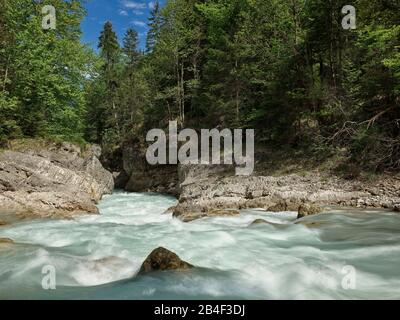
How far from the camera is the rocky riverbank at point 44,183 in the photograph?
1550cm

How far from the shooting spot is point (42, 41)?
910 inches

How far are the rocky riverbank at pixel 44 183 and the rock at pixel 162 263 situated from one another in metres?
8.76

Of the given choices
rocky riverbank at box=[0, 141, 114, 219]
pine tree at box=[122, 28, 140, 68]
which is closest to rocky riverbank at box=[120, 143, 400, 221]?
rocky riverbank at box=[0, 141, 114, 219]

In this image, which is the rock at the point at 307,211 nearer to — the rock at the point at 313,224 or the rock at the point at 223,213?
the rock at the point at 313,224

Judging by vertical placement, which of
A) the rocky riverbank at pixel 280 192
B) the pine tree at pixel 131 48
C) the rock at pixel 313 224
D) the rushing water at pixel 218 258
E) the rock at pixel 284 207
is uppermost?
the pine tree at pixel 131 48

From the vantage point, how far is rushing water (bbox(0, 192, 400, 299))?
6.47 metres

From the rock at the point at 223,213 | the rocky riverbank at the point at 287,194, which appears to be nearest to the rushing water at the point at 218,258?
→ the rock at the point at 223,213

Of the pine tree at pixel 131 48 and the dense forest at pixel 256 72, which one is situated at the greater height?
the pine tree at pixel 131 48

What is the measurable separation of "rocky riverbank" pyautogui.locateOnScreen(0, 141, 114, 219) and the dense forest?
5.97 ft

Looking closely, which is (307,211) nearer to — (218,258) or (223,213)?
(223,213)

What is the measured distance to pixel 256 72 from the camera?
24516mm

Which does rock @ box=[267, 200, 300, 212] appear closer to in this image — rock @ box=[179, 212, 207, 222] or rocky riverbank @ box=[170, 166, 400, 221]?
rocky riverbank @ box=[170, 166, 400, 221]

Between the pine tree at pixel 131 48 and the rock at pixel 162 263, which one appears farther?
Answer: the pine tree at pixel 131 48

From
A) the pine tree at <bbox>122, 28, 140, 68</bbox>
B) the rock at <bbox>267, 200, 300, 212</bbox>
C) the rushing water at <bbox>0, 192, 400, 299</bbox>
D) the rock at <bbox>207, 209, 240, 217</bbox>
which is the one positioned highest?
the pine tree at <bbox>122, 28, 140, 68</bbox>
